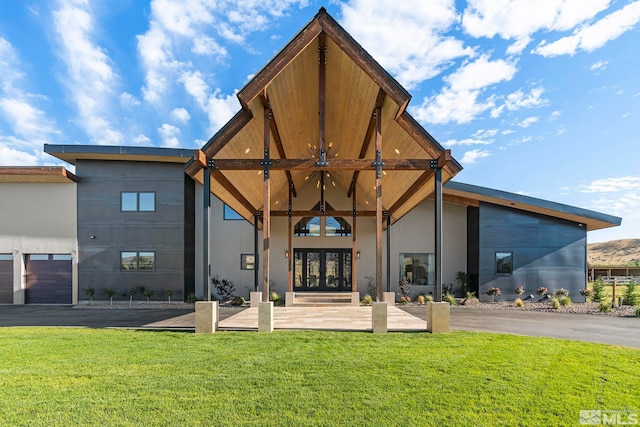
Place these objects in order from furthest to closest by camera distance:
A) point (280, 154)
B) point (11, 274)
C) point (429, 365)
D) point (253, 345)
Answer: point (11, 274), point (280, 154), point (253, 345), point (429, 365)

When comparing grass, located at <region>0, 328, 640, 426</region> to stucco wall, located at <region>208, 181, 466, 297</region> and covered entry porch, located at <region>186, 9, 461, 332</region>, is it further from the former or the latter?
stucco wall, located at <region>208, 181, 466, 297</region>

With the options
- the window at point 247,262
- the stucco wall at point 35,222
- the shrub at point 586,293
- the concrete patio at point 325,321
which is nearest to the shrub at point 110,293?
the stucco wall at point 35,222

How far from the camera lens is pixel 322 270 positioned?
53.0ft

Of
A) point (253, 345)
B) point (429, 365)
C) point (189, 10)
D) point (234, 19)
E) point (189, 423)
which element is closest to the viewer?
point (189, 423)

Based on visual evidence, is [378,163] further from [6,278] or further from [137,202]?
[6,278]

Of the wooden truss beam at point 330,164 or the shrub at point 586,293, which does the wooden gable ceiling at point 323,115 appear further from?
the shrub at point 586,293

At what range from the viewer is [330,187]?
16172 millimetres

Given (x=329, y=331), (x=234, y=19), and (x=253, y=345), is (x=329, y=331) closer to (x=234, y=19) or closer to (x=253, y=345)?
(x=253, y=345)

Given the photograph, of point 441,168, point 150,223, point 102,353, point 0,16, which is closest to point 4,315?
point 150,223

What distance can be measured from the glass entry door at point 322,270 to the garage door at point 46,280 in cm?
1015

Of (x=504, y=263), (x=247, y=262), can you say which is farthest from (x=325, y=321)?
(x=504, y=263)

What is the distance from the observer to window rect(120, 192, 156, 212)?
14336 mm

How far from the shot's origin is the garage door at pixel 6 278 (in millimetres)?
13961

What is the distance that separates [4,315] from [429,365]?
1375cm
